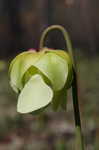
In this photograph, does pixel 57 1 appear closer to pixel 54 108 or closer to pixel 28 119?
pixel 28 119

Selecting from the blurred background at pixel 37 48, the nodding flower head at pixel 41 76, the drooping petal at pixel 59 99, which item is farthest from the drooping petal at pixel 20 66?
the blurred background at pixel 37 48

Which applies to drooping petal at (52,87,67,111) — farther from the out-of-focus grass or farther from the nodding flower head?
the out-of-focus grass

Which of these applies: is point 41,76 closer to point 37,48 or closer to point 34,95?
point 34,95

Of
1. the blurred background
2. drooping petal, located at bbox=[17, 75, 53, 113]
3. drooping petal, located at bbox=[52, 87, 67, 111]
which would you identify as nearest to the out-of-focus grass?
the blurred background

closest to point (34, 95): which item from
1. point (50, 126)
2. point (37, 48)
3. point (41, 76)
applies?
point (41, 76)

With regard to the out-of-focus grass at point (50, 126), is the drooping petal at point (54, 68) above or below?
above

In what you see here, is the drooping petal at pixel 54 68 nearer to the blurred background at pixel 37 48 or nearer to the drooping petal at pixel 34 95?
the drooping petal at pixel 34 95

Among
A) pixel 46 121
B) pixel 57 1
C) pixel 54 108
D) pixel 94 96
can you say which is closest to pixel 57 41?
pixel 57 1
